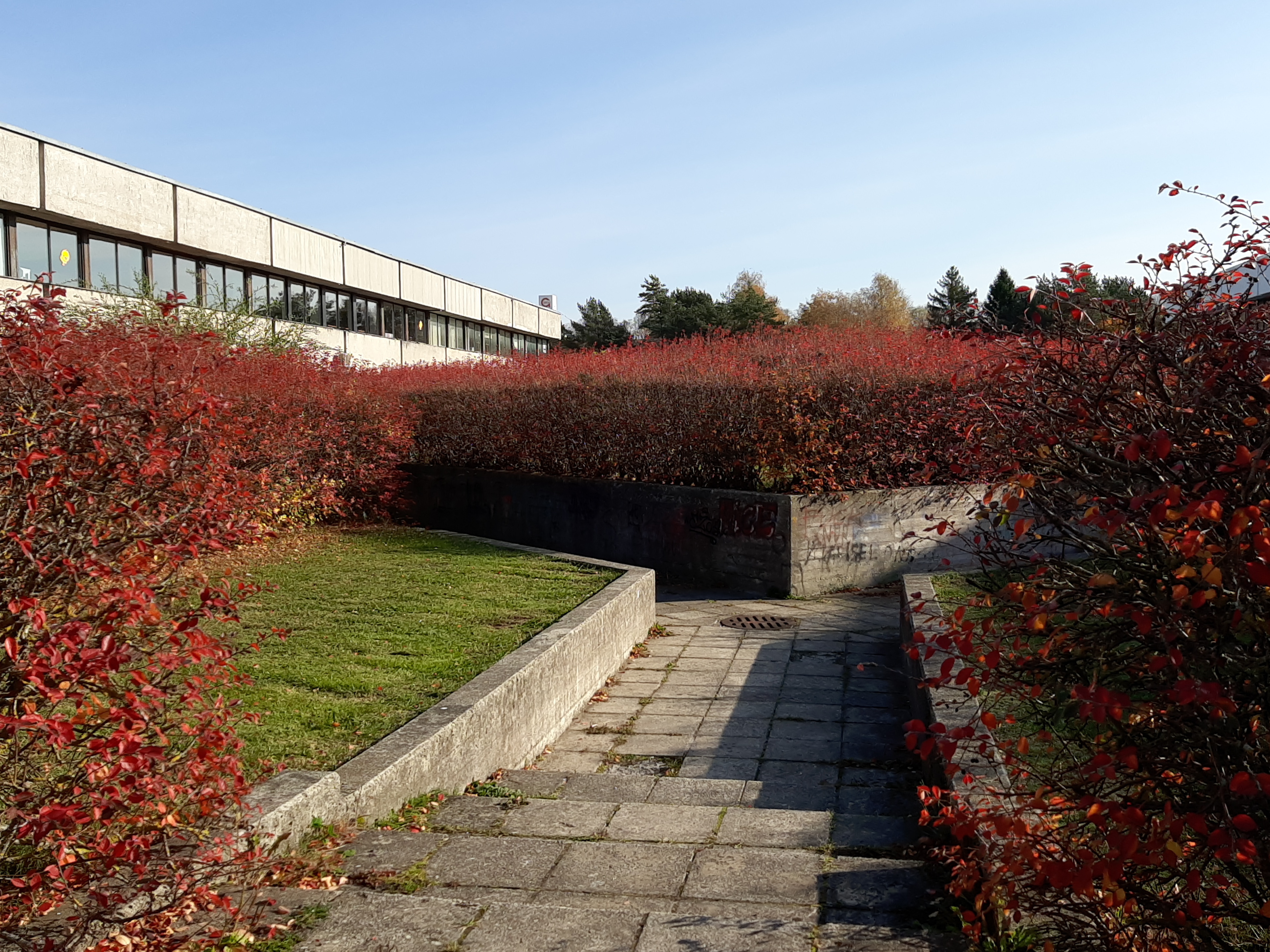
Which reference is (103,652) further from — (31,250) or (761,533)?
(31,250)

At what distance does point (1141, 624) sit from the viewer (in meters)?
1.87

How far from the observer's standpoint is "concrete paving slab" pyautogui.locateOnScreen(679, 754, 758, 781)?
18.1 feet

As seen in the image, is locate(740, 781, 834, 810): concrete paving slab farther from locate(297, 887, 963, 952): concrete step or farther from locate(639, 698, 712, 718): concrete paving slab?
locate(297, 887, 963, 952): concrete step

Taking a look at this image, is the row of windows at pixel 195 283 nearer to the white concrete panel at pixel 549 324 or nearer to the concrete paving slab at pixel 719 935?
the concrete paving slab at pixel 719 935

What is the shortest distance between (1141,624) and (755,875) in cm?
191

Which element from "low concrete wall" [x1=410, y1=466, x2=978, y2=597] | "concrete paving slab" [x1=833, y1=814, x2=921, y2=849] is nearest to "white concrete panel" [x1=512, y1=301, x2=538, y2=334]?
"low concrete wall" [x1=410, y1=466, x2=978, y2=597]

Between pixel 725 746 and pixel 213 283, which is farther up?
pixel 213 283

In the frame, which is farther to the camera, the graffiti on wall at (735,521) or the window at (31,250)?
the window at (31,250)

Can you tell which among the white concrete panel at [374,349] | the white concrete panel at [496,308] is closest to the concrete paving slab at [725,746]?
the white concrete panel at [374,349]

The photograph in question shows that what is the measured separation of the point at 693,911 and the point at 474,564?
7274 millimetres

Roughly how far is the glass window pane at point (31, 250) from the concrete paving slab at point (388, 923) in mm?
21442

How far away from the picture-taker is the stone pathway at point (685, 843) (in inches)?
113

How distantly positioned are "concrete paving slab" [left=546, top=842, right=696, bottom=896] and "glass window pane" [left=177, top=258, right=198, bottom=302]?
25173 millimetres

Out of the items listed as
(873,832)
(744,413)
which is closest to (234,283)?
(744,413)
